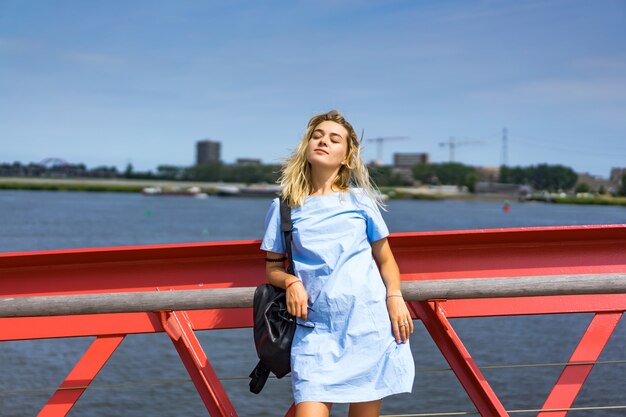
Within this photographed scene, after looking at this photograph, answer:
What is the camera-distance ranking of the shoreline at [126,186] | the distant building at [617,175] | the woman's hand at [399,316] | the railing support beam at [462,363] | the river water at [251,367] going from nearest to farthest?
the woman's hand at [399,316]
the railing support beam at [462,363]
the distant building at [617,175]
the river water at [251,367]
the shoreline at [126,186]

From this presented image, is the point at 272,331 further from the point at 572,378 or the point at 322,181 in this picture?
the point at 572,378

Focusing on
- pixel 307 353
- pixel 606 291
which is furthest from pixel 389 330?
pixel 606 291

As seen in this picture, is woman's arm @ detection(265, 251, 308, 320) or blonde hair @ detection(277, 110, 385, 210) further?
blonde hair @ detection(277, 110, 385, 210)

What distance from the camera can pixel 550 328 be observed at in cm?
1680

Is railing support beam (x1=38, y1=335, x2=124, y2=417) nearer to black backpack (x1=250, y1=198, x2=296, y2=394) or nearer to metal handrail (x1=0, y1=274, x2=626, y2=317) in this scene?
metal handrail (x1=0, y1=274, x2=626, y2=317)

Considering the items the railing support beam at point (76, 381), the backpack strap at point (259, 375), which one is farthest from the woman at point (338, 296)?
the railing support beam at point (76, 381)

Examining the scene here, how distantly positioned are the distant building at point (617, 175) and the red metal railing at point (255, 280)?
275 centimetres

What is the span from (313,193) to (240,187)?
534 feet

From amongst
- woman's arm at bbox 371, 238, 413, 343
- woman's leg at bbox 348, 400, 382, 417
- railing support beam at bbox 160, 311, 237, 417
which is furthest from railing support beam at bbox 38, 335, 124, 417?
woman's arm at bbox 371, 238, 413, 343

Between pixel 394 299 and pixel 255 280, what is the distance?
2.29 feet

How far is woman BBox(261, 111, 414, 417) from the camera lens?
276 cm

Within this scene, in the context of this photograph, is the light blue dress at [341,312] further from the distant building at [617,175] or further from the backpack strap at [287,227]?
the distant building at [617,175]

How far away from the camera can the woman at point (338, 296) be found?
2.76 m

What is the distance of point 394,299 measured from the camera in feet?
9.32
